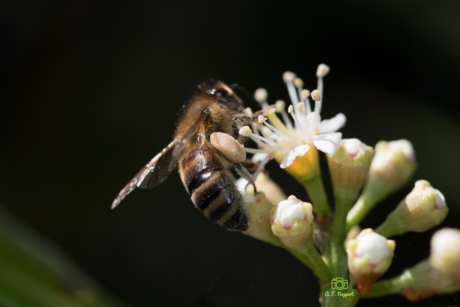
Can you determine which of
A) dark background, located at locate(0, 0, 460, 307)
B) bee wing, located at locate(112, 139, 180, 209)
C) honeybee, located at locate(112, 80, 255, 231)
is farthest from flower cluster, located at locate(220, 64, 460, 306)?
dark background, located at locate(0, 0, 460, 307)

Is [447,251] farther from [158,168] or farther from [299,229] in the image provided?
[158,168]

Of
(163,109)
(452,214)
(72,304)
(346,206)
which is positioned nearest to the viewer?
(72,304)

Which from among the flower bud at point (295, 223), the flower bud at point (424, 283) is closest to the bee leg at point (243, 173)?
the flower bud at point (295, 223)

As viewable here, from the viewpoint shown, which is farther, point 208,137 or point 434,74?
point 434,74

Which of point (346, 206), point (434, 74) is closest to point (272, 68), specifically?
point (434, 74)

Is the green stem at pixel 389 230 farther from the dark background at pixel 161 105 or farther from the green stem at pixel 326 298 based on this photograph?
the dark background at pixel 161 105

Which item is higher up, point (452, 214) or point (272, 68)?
point (272, 68)

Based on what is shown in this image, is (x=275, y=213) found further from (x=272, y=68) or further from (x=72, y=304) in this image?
(x=272, y=68)

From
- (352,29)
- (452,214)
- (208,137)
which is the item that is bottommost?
(452,214)
